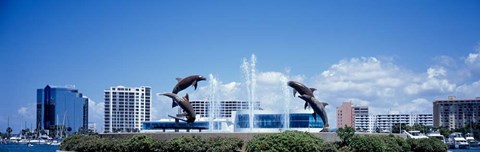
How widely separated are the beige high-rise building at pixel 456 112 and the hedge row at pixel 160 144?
12128 centimetres

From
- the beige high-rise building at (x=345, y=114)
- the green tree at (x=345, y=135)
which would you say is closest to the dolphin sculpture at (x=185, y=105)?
the green tree at (x=345, y=135)

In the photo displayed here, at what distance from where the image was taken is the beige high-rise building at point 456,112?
497ft

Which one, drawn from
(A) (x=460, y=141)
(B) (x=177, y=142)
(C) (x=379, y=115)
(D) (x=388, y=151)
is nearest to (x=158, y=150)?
(B) (x=177, y=142)

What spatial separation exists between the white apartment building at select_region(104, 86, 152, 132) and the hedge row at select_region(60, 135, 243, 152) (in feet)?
310

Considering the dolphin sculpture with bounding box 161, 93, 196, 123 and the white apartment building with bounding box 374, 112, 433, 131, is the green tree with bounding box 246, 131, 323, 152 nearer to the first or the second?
the dolphin sculpture with bounding box 161, 93, 196, 123

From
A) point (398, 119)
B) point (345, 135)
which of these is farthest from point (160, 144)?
point (398, 119)

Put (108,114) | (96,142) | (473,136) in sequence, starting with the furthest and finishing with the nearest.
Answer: (108,114) < (473,136) < (96,142)

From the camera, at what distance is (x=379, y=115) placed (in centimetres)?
17900

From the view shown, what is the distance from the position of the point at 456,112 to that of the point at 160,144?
124931 millimetres

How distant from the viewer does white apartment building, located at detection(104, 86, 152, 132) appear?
5630 inches

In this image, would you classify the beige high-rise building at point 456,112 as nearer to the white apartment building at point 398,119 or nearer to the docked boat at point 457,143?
the white apartment building at point 398,119

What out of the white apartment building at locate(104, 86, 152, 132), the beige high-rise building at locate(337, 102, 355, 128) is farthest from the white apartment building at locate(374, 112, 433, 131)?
the white apartment building at locate(104, 86, 152, 132)

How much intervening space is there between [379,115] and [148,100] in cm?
6947

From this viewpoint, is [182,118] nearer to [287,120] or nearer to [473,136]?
[287,120]
